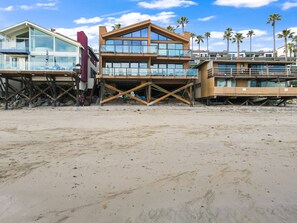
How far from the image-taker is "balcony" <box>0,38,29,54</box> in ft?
75.9

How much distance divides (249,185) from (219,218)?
1.38 meters

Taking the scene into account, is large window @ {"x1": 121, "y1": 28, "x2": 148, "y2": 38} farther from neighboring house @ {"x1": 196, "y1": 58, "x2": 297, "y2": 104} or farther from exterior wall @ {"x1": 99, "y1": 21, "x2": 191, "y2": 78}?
neighboring house @ {"x1": 196, "y1": 58, "x2": 297, "y2": 104}

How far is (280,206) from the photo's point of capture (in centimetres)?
366

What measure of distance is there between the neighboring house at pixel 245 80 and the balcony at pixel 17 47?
59.7 ft

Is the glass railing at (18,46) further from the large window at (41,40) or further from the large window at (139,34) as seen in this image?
the large window at (139,34)

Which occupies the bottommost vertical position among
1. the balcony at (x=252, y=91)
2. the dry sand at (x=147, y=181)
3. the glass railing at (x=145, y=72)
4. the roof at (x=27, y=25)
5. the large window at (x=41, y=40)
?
the dry sand at (x=147, y=181)

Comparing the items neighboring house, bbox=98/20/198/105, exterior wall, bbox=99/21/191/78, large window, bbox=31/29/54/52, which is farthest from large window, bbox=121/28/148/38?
large window, bbox=31/29/54/52

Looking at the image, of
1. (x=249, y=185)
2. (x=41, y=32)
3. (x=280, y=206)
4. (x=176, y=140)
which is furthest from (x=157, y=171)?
(x=41, y=32)

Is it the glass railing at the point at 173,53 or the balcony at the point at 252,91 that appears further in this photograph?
the glass railing at the point at 173,53

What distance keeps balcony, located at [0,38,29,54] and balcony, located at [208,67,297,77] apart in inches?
724

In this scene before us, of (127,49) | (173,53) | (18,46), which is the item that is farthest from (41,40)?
(173,53)

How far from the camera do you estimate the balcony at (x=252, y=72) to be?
2572 centimetres

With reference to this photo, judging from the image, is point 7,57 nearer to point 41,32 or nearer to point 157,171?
point 41,32

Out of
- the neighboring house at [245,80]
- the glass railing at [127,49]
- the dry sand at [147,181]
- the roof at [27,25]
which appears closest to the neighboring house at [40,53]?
the roof at [27,25]
